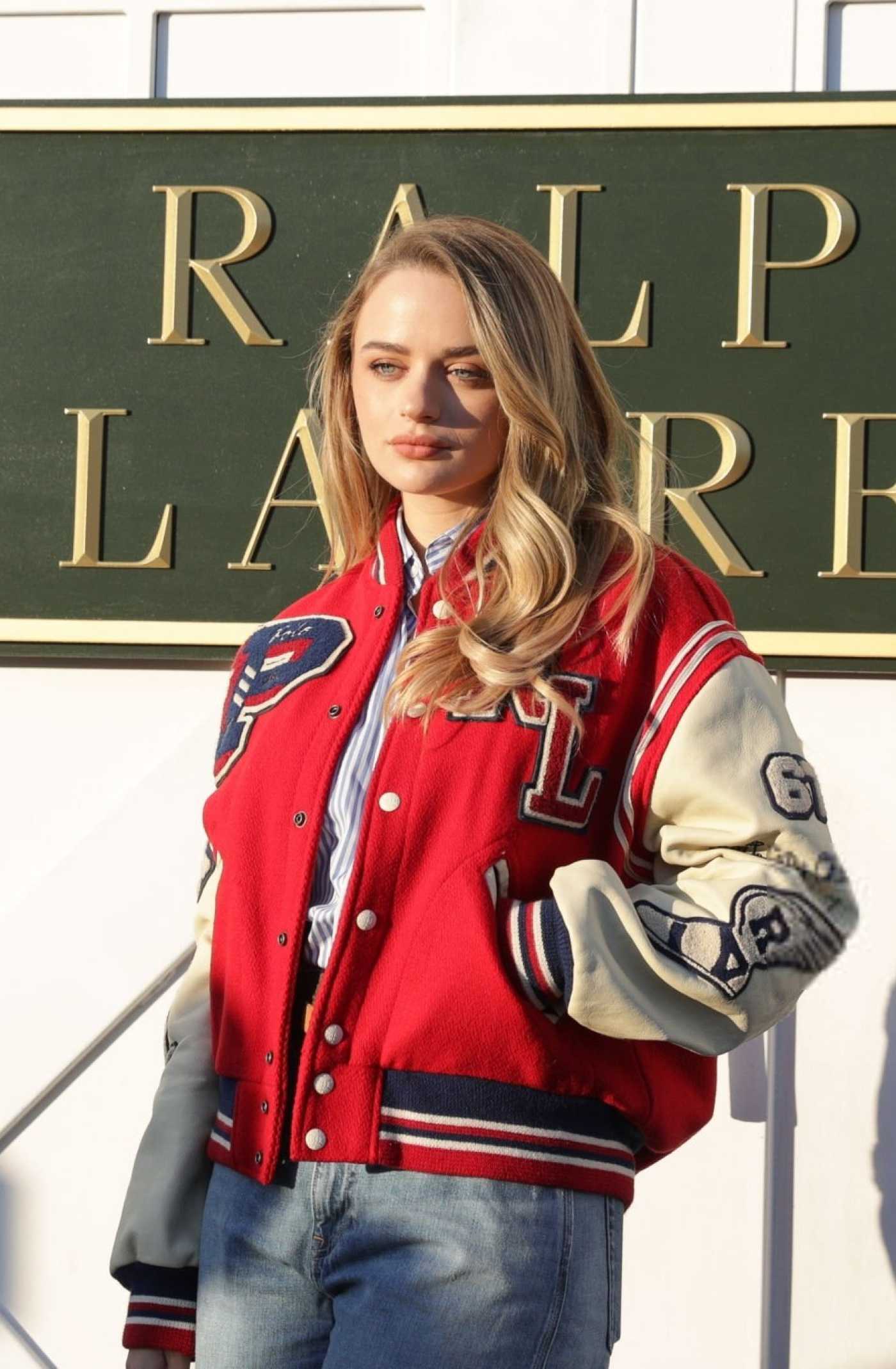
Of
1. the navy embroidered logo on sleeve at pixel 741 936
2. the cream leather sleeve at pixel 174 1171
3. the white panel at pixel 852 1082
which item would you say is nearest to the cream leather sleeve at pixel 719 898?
the navy embroidered logo on sleeve at pixel 741 936

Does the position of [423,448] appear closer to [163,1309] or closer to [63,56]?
[163,1309]

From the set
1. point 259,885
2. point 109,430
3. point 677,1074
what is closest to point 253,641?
point 259,885

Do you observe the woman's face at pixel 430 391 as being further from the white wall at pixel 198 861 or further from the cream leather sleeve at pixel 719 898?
the white wall at pixel 198 861

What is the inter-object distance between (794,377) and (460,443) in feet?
4.36

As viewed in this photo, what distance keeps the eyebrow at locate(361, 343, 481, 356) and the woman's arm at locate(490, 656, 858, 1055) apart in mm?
378

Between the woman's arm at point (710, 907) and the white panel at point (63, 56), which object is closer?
the woman's arm at point (710, 907)

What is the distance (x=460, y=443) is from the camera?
1608mm

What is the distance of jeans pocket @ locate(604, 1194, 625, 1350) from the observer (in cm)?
143

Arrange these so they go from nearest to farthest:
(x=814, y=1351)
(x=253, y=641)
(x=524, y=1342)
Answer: (x=524, y=1342)
(x=253, y=641)
(x=814, y=1351)

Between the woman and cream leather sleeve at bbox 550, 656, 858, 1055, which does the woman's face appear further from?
cream leather sleeve at bbox 550, 656, 858, 1055

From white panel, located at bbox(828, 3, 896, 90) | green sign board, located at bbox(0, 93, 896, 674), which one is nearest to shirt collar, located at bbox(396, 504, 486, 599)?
green sign board, located at bbox(0, 93, 896, 674)

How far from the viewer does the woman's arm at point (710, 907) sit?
1.38m

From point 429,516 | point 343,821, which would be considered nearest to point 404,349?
point 429,516

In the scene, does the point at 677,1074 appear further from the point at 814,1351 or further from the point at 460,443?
the point at 814,1351
